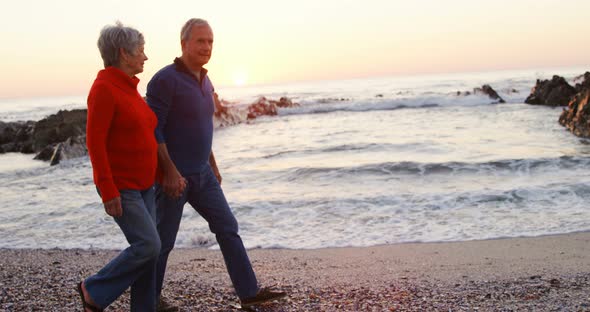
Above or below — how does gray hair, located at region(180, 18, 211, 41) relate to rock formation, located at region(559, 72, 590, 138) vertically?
above

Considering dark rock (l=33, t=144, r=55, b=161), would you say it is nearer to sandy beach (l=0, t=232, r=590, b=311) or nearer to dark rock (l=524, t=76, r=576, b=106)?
sandy beach (l=0, t=232, r=590, b=311)

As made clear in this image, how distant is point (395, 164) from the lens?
13867 mm

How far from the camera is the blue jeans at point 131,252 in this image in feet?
10.8

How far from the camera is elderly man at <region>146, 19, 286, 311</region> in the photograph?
376 centimetres

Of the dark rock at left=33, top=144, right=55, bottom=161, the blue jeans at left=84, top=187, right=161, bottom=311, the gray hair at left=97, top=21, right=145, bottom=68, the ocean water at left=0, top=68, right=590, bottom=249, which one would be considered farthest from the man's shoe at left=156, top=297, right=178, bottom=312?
the dark rock at left=33, top=144, right=55, bottom=161

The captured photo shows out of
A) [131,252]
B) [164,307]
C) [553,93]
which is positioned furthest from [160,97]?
[553,93]

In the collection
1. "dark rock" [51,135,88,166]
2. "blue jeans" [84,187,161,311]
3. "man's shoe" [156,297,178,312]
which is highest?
"blue jeans" [84,187,161,311]

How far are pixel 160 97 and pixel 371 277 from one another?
113 inches

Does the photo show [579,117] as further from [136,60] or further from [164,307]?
[136,60]

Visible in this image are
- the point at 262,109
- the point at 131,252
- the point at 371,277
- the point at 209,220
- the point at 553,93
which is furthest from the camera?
the point at 262,109

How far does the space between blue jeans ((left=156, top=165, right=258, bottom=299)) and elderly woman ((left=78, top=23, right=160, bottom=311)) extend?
0.44 m

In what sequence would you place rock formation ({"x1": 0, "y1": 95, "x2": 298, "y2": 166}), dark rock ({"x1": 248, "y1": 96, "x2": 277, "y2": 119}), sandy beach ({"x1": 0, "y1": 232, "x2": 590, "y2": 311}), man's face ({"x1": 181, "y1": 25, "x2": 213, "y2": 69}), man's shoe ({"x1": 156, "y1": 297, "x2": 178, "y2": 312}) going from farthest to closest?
1. dark rock ({"x1": 248, "y1": 96, "x2": 277, "y2": 119})
2. rock formation ({"x1": 0, "y1": 95, "x2": 298, "y2": 166})
3. sandy beach ({"x1": 0, "y1": 232, "x2": 590, "y2": 311})
4. man's shoe ({"x1": 156, "y1": 297, "x2": 178, "y2": 312})
5. man's face ({"x1": 181, "y1": 25, "x2": 213, "y2": 69})

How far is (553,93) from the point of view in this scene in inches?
1244

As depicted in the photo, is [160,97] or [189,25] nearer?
[160,97]
